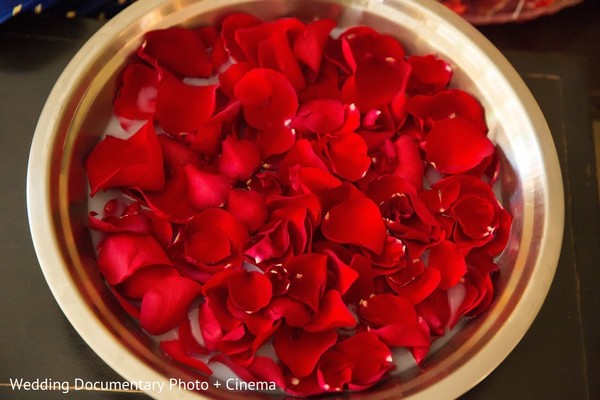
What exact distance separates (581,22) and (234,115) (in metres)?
0.66

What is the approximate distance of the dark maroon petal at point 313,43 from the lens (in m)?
0.65

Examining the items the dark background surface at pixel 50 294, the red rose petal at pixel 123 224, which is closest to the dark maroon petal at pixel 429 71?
the dark background surface at pixel 50 294

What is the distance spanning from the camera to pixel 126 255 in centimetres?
56

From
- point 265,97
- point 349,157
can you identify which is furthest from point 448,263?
point 265,97

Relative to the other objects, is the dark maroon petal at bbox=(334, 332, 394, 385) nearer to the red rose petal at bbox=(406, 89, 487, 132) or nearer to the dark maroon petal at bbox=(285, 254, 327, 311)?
the dark maroon petal at bbox=(285, 254, 327, 311)

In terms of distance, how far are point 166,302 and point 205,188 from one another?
0.36 feet

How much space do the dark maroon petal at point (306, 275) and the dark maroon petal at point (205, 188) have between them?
0.31ft

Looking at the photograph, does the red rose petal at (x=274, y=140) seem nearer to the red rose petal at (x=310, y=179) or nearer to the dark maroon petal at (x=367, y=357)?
the red rose petal at (x=310, y=179)

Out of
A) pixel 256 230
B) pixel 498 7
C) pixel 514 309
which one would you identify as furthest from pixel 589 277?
pixel 498 7

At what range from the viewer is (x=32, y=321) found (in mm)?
573

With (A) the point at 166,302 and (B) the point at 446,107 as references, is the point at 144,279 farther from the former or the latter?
(B) the point at 446,107

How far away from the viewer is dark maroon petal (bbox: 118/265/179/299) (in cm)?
57

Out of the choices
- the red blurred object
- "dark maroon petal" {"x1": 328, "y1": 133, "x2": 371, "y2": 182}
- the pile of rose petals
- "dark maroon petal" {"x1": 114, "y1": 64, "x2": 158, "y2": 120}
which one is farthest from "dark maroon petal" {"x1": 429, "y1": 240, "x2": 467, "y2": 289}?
the red blurred object

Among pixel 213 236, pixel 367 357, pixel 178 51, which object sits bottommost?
pixel 367 357
